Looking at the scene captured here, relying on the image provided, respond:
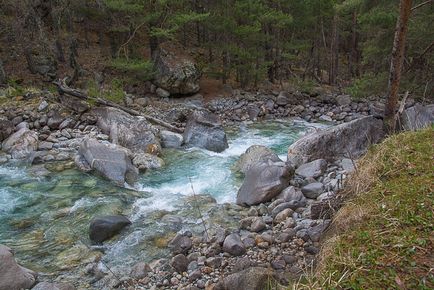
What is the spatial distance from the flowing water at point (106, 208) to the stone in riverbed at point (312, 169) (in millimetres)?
1429

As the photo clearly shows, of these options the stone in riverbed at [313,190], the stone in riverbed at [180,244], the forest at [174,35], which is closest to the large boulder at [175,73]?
the forest at [174,35]

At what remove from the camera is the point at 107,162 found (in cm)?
885

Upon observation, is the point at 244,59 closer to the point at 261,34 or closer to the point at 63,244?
the point at 261,34

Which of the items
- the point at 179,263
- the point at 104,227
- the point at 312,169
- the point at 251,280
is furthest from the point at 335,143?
the point at 251,280

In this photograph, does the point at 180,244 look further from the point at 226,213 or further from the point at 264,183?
the point at 264,183

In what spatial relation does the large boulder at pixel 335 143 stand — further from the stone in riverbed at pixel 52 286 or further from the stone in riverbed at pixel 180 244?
the stone in riverbed at pixel 52 286

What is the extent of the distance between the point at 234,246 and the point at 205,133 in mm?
6295

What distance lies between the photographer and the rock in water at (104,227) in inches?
239

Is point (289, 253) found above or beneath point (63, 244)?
above

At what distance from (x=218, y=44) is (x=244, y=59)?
4.53 ft

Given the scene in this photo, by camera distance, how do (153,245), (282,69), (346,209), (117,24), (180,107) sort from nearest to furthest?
(346,209) < (153,245) < (180,107) < (117,24) < (282,69)

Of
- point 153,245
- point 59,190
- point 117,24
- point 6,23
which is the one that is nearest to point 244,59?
point 117,24

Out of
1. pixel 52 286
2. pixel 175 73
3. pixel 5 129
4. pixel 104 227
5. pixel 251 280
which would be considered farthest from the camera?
pixel 175 73

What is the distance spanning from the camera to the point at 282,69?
863 inches
